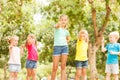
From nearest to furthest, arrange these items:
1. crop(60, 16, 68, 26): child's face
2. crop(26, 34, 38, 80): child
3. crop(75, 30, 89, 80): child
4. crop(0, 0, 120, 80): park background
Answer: crop(60, 16, 68, 26): child's face
crop(75, 30, 89, 80): child
crop(26, 34, 38, 80): child
crop(0, 0, 120, 80): park background

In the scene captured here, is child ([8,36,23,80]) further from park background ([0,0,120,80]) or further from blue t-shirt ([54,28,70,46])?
park background ([0,0,120,80])

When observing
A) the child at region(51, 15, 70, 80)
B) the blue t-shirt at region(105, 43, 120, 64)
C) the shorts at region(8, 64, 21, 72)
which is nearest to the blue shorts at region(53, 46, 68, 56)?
the child at region(51, 15, 70, 80)

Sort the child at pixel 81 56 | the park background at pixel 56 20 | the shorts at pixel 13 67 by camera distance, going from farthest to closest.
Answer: the park background at pixel 56 20 < the shorts at pixel 13 67 < the child at pixel 81 56

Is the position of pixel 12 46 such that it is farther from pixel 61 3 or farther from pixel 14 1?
pixel 14 1

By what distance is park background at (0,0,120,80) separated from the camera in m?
13.9

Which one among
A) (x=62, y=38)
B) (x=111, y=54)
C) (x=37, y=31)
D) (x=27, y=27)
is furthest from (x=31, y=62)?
(x=37, y=31)

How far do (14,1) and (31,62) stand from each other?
3988mm

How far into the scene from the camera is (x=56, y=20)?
15.1m

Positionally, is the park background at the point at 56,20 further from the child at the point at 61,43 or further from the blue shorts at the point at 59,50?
the blue shorts at the point at 59,50

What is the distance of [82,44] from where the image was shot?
11.0m

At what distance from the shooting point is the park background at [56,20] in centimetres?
1394

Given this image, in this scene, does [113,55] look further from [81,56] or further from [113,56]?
[81,56]

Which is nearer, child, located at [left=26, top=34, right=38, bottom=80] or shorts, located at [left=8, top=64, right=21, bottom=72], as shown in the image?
shorts, located at [left=8, top=64, right=21, bottom=72]

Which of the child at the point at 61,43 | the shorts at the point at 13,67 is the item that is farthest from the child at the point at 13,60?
the child at the point at 61,43
